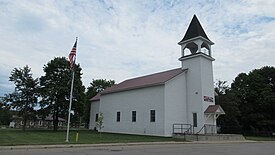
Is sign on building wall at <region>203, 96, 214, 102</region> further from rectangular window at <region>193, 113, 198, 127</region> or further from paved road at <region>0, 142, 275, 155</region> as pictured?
paved road at <region>0, 142, 275, 155</region>

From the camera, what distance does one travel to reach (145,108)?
3169cm

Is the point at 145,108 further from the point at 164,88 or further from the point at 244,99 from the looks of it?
the point at 244,99

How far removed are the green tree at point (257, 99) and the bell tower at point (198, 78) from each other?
688 inches

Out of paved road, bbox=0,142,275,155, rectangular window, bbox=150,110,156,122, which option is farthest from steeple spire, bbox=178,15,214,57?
paved road, bbox=0,142,275,155

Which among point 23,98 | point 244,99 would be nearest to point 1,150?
point 23,98

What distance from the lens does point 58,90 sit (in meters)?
39.1

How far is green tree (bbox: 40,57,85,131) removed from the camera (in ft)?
128

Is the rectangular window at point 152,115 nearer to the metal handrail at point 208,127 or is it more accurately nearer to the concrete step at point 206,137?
the concrete step at point 206,137

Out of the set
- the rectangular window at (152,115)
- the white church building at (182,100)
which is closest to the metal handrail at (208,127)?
the white church building at (182,100)


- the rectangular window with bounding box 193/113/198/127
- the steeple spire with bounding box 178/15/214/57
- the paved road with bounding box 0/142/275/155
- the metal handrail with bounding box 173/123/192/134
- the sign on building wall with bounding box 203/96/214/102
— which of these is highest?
the steeple spire with bounding box 178/15/214/57

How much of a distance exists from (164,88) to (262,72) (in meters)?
30.3

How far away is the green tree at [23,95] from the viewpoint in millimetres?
39031

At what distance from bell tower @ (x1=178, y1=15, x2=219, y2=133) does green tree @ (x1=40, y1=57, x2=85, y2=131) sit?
1933 centimetres

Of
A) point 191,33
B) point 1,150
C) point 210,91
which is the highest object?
point 191,33
